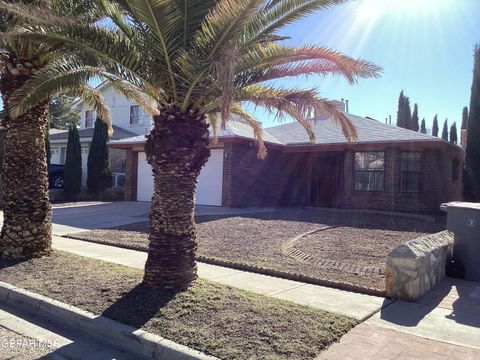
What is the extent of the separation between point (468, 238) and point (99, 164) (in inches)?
802

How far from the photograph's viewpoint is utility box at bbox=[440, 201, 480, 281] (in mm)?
7414

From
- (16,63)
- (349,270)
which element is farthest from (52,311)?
(349,270)

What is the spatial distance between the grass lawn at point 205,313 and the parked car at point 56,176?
19211mm

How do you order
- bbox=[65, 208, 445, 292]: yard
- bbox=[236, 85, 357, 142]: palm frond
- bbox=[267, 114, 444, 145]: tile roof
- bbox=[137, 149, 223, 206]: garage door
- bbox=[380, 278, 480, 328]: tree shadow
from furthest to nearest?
1. bbox=[137, 149, 223, 206]: garage door
2. bbox=[267, 114, 444, 145]: tile roof
3. bbox=[65, 208, 445, 292]: yard
4. bbox=[236, 85, 357, 142]: palm frond
5. bbox=[380, 278, 480, 328]: tree shadow

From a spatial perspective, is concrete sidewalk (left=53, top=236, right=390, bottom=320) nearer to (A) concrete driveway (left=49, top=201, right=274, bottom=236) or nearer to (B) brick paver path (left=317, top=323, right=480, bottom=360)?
(B) brick paver path (left=317, top=323, right=480, bottom=360)

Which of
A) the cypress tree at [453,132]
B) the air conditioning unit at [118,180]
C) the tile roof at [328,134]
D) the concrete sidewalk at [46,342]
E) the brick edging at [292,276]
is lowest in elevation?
the concrete sidewalk at [46,342]

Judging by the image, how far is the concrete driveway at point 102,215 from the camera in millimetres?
13352

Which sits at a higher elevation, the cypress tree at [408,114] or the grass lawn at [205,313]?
the cypress tree at [408,114]

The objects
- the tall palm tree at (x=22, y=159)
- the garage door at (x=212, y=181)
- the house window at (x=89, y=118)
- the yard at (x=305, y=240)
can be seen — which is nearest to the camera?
the tall palm tree at (x=22, y=159)

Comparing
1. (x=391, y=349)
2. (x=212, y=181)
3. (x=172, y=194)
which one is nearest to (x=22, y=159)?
(x=172, y=194)

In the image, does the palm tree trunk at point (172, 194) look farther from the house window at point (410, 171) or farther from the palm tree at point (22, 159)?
the house window at point (410, 171)

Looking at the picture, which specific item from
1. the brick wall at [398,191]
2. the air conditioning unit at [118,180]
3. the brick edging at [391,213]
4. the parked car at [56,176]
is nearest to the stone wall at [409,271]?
the brick edging at [391,213]

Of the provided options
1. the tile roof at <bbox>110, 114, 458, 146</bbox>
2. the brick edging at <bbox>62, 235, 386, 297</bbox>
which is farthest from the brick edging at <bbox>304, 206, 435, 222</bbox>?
the brick edging at <bbox>62, 235, 386, 297</bbox>

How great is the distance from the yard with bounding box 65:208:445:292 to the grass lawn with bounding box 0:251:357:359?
188cm
